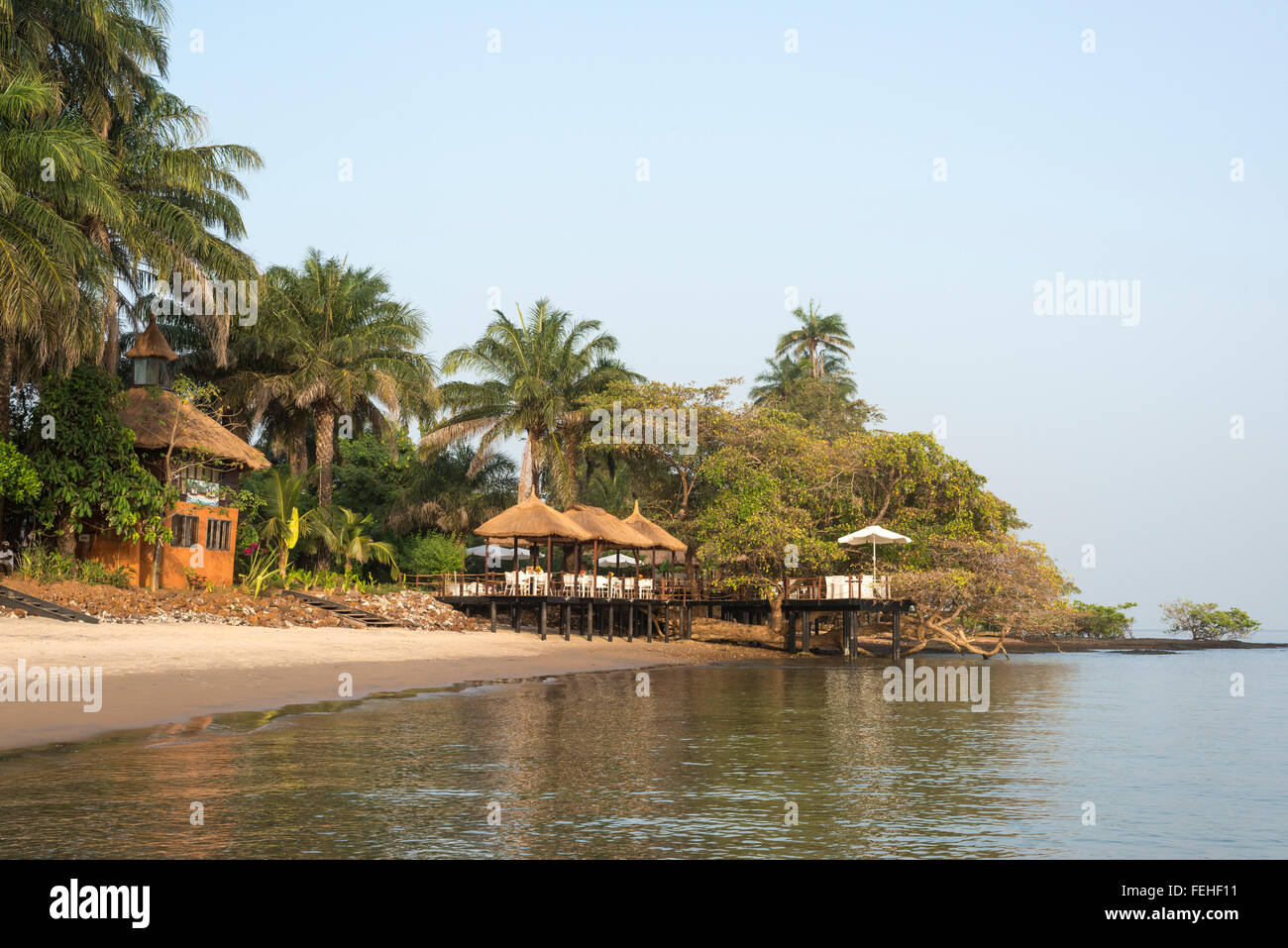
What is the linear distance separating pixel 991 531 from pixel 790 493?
7.86 m

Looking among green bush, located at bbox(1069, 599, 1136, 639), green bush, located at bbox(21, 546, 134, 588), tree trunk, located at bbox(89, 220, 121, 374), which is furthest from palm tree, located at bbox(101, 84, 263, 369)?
green bush, located at bbox(1069, 599, 1136, 639)

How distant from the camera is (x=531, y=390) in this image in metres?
44.7

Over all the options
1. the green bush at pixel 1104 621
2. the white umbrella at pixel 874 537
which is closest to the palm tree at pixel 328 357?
the white umbrella at pixel 874 537

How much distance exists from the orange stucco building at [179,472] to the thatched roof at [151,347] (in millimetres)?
29

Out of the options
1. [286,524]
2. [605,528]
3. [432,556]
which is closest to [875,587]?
[605,528]

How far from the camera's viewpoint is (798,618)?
160 feet

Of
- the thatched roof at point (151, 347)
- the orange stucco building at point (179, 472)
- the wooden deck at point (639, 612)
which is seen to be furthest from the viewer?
the wooden deck at point (639, 612)

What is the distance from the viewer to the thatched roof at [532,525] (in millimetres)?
36812

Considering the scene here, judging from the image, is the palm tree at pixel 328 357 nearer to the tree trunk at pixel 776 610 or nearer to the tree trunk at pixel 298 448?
the tree trunk at pixel 298 448

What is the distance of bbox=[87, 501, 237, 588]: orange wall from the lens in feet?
101

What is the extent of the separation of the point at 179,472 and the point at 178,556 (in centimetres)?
253
